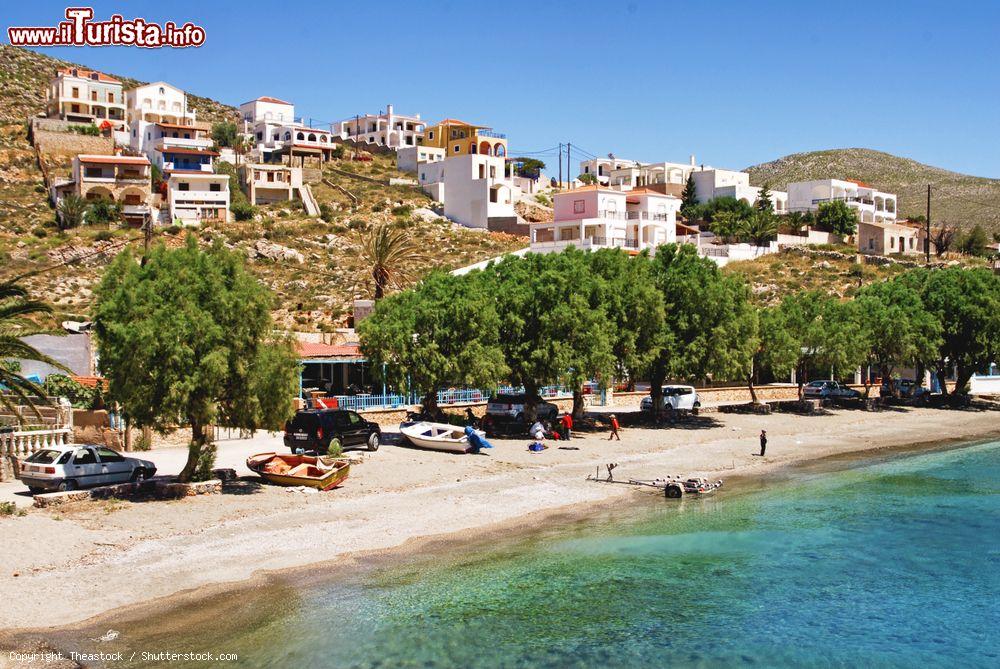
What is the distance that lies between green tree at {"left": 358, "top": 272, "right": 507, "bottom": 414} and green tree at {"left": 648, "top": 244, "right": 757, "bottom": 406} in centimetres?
989

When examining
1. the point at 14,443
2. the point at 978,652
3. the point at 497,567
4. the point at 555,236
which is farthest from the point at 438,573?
the point at 555,236

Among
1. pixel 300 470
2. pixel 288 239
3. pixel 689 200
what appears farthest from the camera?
pixel 689 200

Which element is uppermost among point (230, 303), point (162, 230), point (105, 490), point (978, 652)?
point (162, 230)

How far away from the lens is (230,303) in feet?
81.4

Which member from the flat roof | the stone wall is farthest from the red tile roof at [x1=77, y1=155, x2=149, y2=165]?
the stone wall

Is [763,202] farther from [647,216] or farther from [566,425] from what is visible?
[566,425]

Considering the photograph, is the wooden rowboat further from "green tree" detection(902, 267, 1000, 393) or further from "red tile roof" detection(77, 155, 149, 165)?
"red tile roof" detection(77, 155, 149, 165)

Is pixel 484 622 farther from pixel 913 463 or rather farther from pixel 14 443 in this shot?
pixel 913 463

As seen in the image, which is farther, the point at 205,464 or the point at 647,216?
the point at 647,216

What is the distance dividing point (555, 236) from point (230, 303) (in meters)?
66.1

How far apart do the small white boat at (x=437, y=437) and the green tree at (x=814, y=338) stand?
22.6m

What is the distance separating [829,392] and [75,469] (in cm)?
4859

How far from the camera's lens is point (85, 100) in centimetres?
12012

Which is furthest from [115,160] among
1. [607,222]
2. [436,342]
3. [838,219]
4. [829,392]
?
[838,219]
